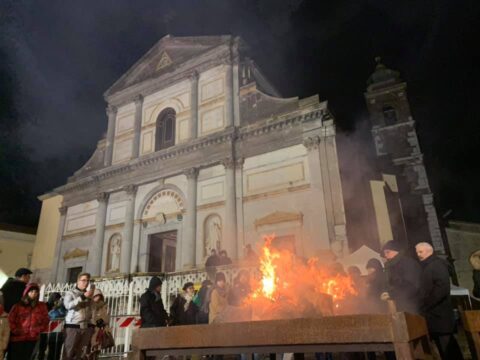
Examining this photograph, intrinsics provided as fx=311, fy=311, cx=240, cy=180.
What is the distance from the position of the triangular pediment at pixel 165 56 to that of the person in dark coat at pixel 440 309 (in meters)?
14.7

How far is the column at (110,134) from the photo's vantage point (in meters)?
17.5

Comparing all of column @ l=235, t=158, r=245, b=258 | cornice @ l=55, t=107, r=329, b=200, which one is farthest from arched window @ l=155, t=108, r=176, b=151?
column @ l=235, t=158, r=245, b=258

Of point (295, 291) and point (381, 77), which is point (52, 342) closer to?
point (295, 291)

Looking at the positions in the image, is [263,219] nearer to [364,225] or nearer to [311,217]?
[311,217]

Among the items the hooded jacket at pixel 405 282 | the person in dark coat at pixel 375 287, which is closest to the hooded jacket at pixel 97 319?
the person in dark coat at pixel 375 287

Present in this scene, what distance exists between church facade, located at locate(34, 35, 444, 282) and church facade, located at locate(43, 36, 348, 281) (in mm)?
53

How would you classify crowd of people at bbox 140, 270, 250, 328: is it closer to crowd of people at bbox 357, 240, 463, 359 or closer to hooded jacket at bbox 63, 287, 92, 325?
hooded jacket at bbox 63, 287, 92, 325

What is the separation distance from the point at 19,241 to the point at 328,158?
20961 millimetres

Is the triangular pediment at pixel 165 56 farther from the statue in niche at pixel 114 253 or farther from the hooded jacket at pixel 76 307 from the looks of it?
the hooded jacket at pixel 76 307

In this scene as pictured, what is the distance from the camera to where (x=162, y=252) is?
15523mm

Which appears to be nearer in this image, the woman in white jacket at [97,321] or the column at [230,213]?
the woman in white jacket at [97,321]

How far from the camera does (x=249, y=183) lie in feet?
43.1

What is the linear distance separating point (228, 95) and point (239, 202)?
17.5ft

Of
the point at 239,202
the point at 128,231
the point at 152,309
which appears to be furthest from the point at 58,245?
the point at 152,309
